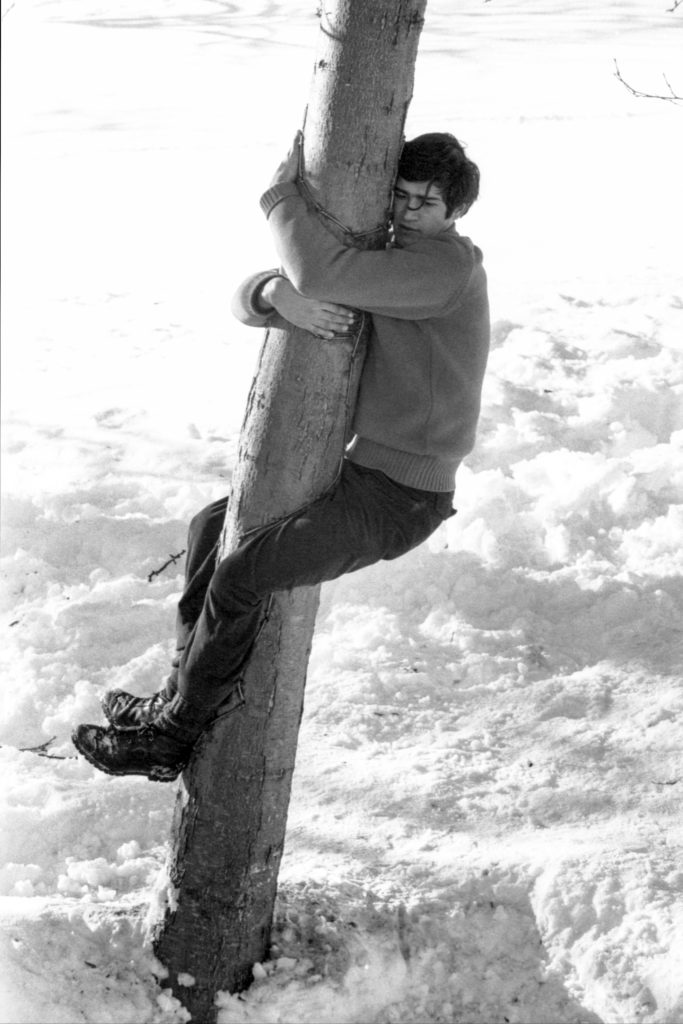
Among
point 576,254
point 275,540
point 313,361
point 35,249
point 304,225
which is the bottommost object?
point 35,249

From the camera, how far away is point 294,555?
244 centimetres

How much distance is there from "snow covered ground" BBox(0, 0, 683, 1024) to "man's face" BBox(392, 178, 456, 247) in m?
1.72

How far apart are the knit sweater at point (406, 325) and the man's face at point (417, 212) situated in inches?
1.3

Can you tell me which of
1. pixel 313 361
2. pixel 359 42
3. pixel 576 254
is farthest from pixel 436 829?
pixel 576 254

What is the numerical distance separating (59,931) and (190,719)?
2.20 feet

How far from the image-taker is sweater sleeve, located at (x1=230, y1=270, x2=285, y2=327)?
243 centimetres

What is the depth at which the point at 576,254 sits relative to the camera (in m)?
7.12

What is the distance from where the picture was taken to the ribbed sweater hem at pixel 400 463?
8.37 feet

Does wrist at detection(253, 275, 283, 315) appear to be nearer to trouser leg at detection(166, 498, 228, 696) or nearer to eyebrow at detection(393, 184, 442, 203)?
eyebrow at detection(393, 184, 442, 203)

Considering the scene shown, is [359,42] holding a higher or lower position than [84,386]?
higher

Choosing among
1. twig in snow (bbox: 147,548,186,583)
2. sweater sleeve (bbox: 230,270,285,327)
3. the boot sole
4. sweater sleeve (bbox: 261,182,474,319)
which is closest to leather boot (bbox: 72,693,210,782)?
the boot sole

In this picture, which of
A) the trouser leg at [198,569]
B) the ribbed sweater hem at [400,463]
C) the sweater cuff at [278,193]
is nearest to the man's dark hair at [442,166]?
the sweater cuff at [278,193]

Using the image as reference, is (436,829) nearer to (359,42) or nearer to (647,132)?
(359,42)

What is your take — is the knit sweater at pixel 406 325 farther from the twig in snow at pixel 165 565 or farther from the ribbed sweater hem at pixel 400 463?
the twig in snow at pixel 165 565
